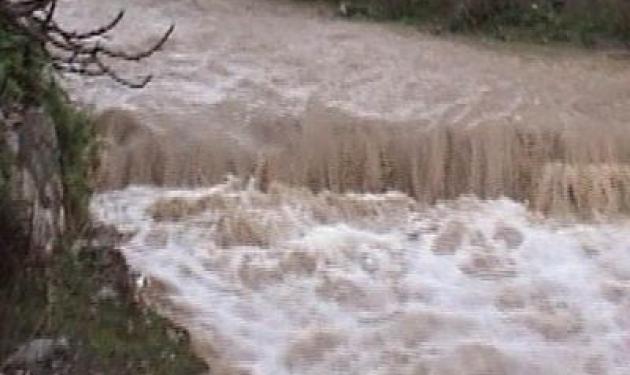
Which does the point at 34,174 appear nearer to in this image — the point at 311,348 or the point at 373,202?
the point at 311,348

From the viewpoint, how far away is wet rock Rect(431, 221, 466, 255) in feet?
19.6

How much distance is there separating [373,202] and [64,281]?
71.2 inches

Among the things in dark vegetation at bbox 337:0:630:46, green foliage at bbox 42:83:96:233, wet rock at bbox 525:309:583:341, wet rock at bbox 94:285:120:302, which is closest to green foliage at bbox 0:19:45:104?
green foliage at bbox 42:83:96:233

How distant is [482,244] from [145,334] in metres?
1.74

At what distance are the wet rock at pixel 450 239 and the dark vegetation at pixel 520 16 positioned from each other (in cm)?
327

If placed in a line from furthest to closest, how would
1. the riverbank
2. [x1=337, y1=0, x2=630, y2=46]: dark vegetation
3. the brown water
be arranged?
[x1=337, y1=0, x2=630, y2=46]: dark vegetation
the brown water
the riverbank

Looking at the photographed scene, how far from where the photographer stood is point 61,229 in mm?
5168

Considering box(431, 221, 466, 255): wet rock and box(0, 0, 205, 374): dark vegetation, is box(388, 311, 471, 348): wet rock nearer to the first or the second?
box(431, 221, 466, 255): wet rock

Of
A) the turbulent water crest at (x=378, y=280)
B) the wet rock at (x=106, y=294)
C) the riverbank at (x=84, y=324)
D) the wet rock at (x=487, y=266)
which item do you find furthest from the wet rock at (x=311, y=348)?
the wet rock at (x=487, y=266)

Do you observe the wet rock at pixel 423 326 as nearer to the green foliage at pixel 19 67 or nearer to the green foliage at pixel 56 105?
the green foliage at pixel 56 105

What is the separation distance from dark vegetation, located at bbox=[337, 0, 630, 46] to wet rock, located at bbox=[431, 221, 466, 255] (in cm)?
327

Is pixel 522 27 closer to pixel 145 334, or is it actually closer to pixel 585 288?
pixel 585 288

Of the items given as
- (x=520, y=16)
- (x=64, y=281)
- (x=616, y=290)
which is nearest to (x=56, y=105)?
(x=64, y=281)

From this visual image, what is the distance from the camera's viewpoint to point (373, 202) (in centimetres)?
633
